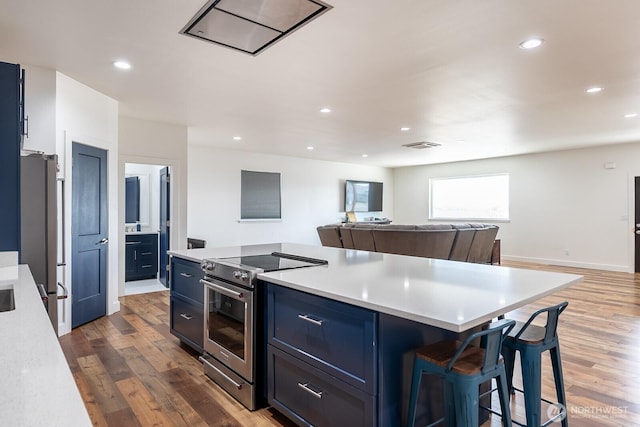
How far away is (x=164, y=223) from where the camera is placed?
19.0 ft

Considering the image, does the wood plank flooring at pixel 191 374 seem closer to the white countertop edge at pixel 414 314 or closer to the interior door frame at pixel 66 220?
the interior door frame at pixel 66 220

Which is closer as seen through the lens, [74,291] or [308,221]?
[74,291]

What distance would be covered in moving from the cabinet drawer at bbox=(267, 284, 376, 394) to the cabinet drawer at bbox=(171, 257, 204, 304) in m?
0.96

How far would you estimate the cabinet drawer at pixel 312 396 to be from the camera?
62.9 inches

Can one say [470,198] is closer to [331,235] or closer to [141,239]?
[331,235]

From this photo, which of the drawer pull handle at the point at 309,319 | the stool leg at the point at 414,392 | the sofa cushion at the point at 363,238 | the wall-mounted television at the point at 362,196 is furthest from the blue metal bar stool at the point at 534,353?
the wall-mounted television at the point at 362,196

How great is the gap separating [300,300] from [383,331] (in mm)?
526

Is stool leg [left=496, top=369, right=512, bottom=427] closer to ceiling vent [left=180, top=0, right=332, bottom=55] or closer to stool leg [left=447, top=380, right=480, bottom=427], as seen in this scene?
stool leg [left=447, top=380, right=480, bottom=427]

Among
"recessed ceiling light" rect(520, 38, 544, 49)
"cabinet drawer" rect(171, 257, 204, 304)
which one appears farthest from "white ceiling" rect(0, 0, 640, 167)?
"cabinet drawer" rect(171, 257, 204, 304)

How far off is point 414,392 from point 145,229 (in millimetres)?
6561

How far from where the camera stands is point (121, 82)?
12.0 feet

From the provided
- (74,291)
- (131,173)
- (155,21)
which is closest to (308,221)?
(131,173)

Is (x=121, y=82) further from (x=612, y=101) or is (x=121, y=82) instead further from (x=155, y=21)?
(x=612, y=101)

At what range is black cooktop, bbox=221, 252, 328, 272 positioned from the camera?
2.36 metres
